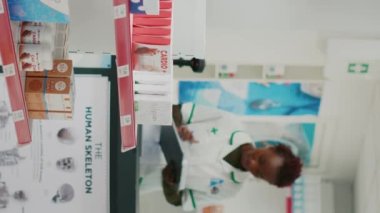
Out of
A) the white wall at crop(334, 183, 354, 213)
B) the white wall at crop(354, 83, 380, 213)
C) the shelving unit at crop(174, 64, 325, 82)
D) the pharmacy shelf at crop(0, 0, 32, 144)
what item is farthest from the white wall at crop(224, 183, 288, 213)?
the pharmacy shelf at crop(0, 0, 32, 144)

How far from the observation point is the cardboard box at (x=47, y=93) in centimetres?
167

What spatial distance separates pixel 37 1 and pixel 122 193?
0.94 meters

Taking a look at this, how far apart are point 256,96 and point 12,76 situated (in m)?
1.77

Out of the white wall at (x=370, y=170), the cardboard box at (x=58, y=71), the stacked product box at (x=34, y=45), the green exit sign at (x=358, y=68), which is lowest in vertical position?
the white wall at (x=370, y=170)

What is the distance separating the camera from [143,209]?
11.2 ft

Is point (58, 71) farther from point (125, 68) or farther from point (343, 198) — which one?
point (343, 198)

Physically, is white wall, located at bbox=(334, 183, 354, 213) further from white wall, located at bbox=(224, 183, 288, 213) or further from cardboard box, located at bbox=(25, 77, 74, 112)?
cardboard box, located at bbox=(25, 77, 74, 112)

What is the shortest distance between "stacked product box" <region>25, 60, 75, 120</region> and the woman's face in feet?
4.56

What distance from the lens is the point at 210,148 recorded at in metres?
3.02

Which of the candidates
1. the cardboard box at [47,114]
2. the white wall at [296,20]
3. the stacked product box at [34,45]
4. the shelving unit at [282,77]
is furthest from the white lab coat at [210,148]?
the stacked product box at [34,45]

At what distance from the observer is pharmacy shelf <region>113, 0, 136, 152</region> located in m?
1.47

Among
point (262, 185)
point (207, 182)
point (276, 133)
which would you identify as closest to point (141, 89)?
point (207, 182)

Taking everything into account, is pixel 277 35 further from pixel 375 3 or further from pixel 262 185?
pixel 262 185

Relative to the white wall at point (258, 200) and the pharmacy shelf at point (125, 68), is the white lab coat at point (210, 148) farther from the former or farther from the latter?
the pharmacy shelf at point (125, 68)
